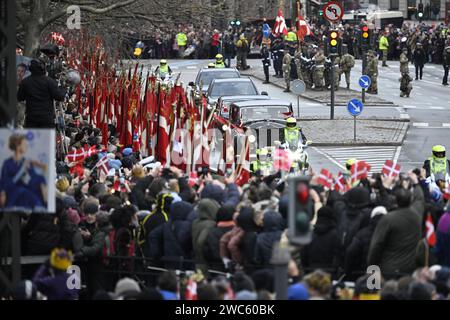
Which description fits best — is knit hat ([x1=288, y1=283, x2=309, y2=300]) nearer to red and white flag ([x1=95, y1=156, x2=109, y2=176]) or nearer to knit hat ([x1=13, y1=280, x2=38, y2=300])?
knit hat ([x1=13, y1=280, x2=38, y2=300])

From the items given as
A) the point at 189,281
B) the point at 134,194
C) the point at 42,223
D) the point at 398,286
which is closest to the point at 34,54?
the point at 134,194

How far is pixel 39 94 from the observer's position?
18.1 metres

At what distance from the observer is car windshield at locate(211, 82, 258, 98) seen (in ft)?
119

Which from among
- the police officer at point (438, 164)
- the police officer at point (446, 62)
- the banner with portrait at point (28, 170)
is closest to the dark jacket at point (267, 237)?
the banner with portrait at point (28, 170)

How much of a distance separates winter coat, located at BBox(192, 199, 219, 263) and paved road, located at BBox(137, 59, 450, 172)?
1631 centimetres

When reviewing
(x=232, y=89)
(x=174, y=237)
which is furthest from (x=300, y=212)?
(x=232, y=89)

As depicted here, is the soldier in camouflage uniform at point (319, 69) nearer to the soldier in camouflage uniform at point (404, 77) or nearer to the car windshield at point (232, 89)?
the soldier in camouflage uniform at point (404, 77)

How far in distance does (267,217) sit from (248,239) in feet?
0.99

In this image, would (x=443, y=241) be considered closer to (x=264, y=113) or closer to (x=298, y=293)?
(x=298, y=293)

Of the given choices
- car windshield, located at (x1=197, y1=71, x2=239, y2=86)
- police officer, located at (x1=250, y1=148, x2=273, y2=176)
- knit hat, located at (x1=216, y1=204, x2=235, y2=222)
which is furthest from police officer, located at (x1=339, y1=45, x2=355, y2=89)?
knit hat, located at (x1=216, y1=204, x2=235, y2=222)

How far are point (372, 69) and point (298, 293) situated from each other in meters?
38.4

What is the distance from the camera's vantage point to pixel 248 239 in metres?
14.0

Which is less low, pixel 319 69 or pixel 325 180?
pixel 325 180
